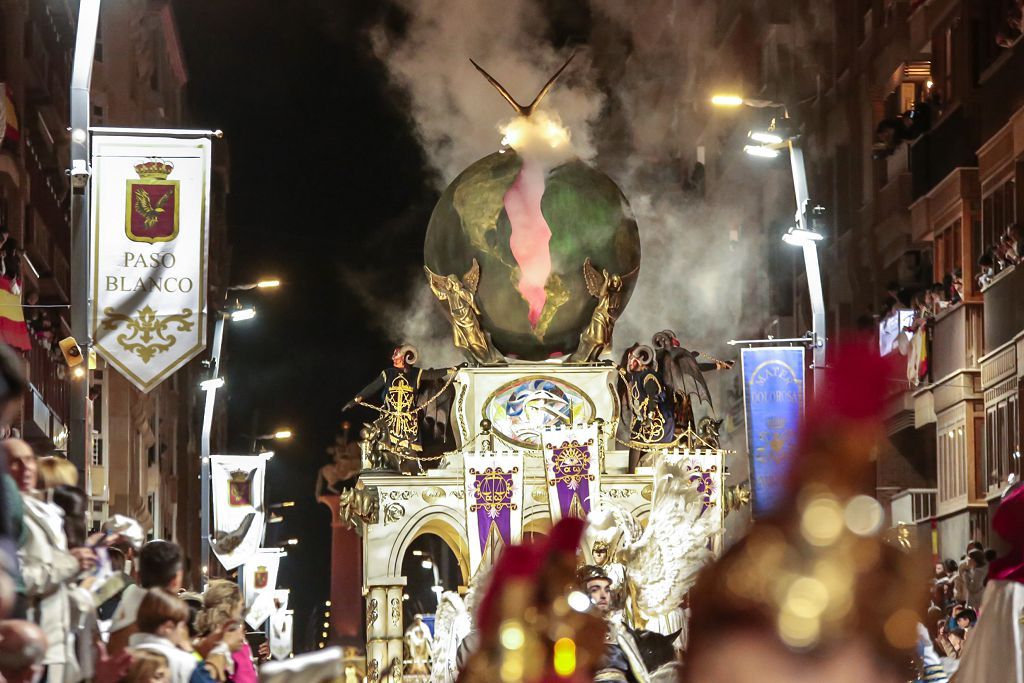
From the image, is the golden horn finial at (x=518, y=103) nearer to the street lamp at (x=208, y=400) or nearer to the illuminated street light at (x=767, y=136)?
the street lamp at (x=208, y=400)

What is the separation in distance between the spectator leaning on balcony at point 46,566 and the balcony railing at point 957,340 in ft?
101

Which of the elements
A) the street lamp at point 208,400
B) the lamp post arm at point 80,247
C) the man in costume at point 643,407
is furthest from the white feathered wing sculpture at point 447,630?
the street lamp at point 208,400

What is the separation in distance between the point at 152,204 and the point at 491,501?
43.8 ft

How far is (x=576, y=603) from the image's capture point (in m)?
3.11

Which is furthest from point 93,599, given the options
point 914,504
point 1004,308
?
point 914,504

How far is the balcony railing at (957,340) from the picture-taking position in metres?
37.1

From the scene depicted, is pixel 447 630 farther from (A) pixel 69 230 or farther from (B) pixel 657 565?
(A) pixel 69 230

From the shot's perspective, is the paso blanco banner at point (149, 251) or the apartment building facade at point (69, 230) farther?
the apartment building facade at point (69, 230)

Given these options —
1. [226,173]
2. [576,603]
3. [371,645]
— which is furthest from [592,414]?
[226,173]

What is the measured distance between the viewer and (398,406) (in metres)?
33.5

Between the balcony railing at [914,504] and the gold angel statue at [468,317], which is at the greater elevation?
the gold angel statue at [468,317]

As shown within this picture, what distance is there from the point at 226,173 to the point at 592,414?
287ft

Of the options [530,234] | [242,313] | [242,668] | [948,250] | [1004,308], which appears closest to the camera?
[242,668]

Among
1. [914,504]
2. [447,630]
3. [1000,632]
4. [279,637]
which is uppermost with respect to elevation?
Result: [914,504]
